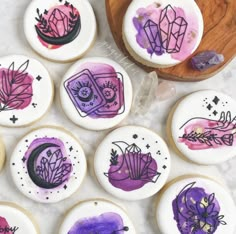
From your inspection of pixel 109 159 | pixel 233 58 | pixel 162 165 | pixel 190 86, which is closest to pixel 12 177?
pixel 109 159

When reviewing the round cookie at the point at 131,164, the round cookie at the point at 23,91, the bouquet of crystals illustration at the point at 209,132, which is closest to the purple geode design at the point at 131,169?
the round cookie at the point at 131,164

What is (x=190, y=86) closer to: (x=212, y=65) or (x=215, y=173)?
(x=212, y=65)

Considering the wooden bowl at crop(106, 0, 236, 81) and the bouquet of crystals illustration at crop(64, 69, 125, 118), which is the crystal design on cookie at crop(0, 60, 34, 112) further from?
the wooden bowl at crop(106, 0, 236, 81)

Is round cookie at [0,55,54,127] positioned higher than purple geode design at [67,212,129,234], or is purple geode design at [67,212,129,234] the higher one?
round cookie at [0,55,54,127]

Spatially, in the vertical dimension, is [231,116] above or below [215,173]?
above

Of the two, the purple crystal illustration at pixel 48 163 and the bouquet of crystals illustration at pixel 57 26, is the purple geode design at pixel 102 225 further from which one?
the bouquet of crystals illustration at pixel 57 26

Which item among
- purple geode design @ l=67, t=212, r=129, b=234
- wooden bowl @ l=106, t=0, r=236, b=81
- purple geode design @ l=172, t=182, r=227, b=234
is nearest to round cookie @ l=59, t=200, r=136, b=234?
purple geode design @ l=67, t=212, r=129, b=234
